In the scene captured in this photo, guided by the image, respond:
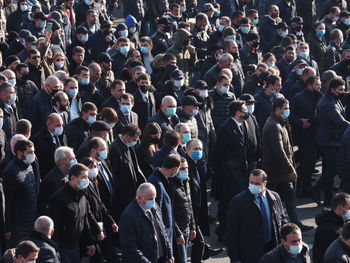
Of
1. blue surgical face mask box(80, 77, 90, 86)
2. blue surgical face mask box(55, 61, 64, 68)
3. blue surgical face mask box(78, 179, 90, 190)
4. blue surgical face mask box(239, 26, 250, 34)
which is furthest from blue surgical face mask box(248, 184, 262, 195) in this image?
blue surgical face mask box(239, 26, 250, 34)

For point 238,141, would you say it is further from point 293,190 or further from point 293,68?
point 293,68

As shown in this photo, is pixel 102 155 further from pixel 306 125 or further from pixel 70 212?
pixel 306 125

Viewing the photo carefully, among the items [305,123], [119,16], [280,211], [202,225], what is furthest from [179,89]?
[119,16]

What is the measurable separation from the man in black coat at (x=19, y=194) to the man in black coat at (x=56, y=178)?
147 millimetres

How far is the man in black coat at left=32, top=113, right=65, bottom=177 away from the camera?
14.3 m

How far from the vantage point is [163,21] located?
21.3 m

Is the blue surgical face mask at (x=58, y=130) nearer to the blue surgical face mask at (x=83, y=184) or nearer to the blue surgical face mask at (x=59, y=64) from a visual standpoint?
the blue surgical face mask at (x=83, y=184)

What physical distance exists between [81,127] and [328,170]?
12.9ft

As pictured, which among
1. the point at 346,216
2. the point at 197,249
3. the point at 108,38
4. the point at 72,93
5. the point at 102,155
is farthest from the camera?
the point at 108,38

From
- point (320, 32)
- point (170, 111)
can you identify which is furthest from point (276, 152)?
point (320, 32)

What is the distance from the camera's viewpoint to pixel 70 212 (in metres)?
12.1

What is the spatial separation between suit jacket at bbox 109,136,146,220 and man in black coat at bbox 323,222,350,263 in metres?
3.55

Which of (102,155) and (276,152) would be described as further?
(276,152)

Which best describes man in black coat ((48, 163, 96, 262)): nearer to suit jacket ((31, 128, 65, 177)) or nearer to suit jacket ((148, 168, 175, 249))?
suit jacket ((148, 168, 175, 249))
